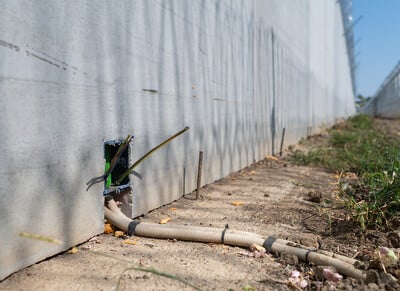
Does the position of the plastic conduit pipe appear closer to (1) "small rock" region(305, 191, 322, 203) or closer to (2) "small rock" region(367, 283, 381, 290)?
(2) "small rock" region(367, 283, 381, 290)

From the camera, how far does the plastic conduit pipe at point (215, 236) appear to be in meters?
1.76

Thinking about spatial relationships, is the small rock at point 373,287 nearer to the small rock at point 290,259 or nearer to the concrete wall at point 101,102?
the small rock at point 290,259

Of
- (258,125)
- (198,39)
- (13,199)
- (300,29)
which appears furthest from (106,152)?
(300,29)

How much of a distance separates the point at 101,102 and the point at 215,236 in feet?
2.64

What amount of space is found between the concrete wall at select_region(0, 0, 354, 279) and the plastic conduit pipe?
0.44 feet

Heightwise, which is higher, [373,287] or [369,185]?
[369,185]

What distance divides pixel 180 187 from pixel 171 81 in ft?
2.35

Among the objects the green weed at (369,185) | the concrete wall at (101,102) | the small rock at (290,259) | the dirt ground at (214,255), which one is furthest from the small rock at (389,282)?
the concrete wall at (101,102)

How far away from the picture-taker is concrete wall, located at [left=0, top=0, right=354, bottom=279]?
1.53 meters

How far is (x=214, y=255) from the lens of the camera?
73.6 inches

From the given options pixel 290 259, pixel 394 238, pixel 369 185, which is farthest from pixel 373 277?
pixel 369 185

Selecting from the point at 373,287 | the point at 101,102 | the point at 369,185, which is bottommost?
the point at 373,287

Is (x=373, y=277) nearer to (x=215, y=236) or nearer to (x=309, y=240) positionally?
(x=309, y=240)

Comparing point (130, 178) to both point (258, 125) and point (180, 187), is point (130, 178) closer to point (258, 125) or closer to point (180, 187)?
point (180, 187)
